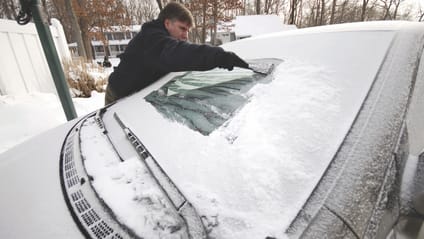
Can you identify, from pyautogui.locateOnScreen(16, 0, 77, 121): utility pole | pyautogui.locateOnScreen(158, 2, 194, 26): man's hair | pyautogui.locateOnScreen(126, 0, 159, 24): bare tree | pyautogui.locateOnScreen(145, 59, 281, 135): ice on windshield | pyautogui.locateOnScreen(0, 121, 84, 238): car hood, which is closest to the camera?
pyautogui.locateOnScreen(0, 121, 84, 238): car hood

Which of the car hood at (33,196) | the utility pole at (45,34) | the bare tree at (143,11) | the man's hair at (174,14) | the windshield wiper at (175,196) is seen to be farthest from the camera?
the bare tree at (143,11)

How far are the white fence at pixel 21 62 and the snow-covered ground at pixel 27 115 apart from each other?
0.89ft

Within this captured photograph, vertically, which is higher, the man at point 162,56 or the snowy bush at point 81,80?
the man at point 162,56

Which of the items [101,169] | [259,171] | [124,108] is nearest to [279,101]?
[259,171]

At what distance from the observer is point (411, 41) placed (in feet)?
3.91

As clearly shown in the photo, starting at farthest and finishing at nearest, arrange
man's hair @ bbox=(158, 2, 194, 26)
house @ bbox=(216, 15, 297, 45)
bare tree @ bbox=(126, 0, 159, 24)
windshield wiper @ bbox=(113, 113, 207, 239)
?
bare tree @ bbox=(126, 0, 159, 24)
house @ bbox=(216, 15, 297, 45)
man's hair @ bbox=(158, 2, 194, 26)
windshield wiper @ bbox=(113, 113, 207, 239)

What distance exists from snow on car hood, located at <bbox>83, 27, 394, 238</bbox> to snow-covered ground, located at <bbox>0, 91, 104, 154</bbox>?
8.05 ft

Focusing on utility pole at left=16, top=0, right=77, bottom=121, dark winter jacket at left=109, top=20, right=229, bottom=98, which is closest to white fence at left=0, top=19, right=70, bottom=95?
utility pole at left=16, top=0, right=77, bottom=121

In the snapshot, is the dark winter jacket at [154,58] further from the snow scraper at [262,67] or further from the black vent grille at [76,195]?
the black vent grille at [76,195]

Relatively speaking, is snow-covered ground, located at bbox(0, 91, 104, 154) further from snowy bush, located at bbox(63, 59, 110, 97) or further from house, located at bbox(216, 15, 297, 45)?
house, located at bbox(216, 15, 297, 45)

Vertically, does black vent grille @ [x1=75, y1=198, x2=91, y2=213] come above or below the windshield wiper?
below

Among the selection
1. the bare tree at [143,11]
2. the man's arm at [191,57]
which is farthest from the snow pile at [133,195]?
the bare tree at [143,11]

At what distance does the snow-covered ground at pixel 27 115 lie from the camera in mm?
2869

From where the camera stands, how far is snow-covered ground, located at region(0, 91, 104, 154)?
2.87 meters
